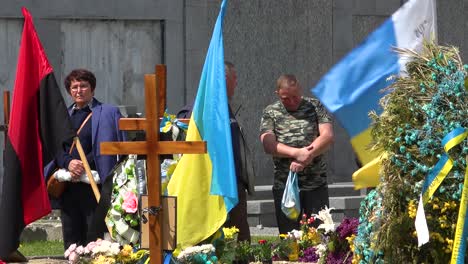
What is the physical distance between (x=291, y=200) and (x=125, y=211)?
6.82ft

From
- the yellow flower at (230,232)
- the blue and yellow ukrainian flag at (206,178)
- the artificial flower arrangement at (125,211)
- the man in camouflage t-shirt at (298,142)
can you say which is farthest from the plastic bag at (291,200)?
the artificial flower arrangement at (125,211)

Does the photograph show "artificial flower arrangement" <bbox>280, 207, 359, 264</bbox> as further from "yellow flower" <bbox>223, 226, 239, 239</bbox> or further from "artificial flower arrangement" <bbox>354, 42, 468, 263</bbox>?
"artificial flower arrangement" <bbox>354, 42, 468, 263</bbox>

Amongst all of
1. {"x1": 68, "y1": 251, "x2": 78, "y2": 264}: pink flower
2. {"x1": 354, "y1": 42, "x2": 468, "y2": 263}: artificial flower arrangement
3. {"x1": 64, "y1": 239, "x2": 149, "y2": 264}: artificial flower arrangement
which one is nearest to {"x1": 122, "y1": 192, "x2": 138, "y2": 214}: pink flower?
{"x1": 64, "y1": 239, "x2": 149, "y2": 264}: artificial flower arrangement

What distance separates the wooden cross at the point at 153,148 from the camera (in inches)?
301

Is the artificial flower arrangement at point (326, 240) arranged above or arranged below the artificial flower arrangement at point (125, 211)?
below

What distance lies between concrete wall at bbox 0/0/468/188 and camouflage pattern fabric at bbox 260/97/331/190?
4625 mm

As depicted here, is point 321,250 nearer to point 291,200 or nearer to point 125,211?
point 125,211

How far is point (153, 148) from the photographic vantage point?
7668 millimetres

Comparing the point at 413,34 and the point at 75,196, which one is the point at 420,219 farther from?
the point at 75,196

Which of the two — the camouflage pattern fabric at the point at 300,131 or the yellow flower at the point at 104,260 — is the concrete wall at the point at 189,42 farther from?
the yellow flower at the point at 104,260

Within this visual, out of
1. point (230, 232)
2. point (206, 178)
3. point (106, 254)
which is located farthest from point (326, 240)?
point (106, 254)

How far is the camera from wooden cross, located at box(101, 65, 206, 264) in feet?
25.1

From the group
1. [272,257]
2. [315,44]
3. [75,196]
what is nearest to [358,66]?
[272,257]

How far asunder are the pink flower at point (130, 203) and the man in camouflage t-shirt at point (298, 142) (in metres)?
2.16
